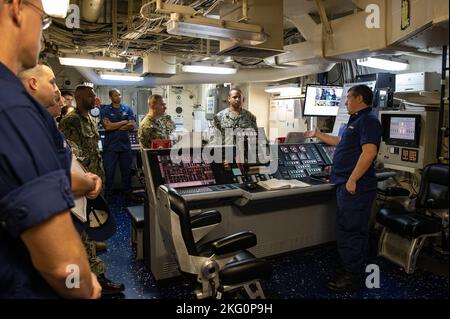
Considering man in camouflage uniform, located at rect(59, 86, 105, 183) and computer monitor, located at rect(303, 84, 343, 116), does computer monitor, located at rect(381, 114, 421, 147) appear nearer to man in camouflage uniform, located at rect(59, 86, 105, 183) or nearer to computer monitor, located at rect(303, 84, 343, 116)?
computer monitor, located at rect(303, 84, 343, 116)

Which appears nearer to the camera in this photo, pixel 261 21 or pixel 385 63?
pixel 261 21

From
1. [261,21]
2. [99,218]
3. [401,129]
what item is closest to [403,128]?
[401,129]

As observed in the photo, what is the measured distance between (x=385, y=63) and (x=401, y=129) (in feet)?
5.65

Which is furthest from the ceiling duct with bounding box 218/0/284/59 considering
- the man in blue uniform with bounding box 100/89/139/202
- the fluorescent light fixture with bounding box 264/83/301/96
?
the fluorescent light fixture with bounding box 264/83/301/96

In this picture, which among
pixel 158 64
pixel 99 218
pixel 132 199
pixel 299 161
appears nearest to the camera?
pixel 99 218

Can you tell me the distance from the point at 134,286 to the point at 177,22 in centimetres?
202

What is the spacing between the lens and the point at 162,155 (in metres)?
Result: 2.79

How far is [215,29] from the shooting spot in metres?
2.51

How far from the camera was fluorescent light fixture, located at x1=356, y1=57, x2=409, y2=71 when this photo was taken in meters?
4.68

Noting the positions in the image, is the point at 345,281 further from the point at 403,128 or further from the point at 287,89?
the point at 287,89

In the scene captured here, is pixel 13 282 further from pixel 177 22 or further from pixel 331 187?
pixel 331 187

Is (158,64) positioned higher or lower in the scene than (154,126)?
higher

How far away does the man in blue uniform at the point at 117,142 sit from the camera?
16.1ft

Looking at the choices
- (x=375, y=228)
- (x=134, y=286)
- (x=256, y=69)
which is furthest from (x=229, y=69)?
(x=134, y=286)
